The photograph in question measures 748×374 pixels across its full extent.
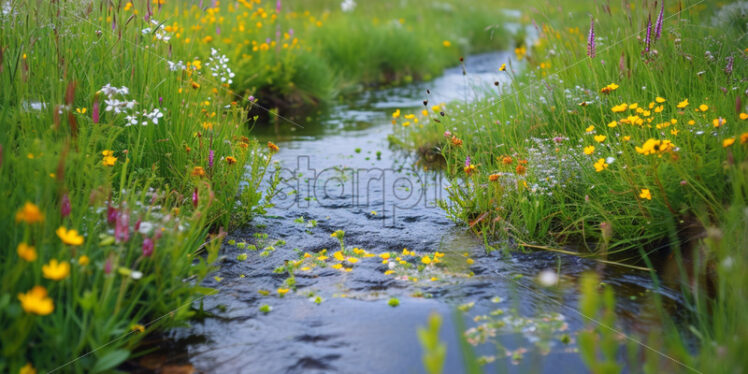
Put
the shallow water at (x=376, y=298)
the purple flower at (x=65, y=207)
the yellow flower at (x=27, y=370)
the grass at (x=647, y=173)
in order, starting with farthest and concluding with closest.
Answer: the grass at (x=647, y=173)
the shallow water at (x=376, y=298)
the purple flower at (x=65, y=207)
the yellow flower at (x=27, y=370)

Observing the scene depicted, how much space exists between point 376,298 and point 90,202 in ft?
4.86

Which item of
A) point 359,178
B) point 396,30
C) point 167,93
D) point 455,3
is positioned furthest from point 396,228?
point 455,3

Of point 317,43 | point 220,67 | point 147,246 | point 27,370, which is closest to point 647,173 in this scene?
point 147,246

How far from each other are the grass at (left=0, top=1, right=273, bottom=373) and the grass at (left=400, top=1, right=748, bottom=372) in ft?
5.97

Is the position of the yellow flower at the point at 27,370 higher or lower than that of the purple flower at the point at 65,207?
lower

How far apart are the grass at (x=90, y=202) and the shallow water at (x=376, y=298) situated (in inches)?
10.8

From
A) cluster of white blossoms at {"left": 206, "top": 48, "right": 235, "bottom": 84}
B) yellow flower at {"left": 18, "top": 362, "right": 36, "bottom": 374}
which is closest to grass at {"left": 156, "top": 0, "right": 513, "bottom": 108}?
cluster of white blossoms at {"left": 206, "top": 48, "right": 235, "bottom": 84}

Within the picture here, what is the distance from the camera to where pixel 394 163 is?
20.2ft

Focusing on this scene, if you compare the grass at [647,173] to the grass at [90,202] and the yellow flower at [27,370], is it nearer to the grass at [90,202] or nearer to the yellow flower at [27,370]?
the grass at [90,202]

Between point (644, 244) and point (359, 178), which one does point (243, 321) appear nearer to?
point (644, 244)

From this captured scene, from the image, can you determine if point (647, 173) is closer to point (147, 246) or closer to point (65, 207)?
point (147, 246)

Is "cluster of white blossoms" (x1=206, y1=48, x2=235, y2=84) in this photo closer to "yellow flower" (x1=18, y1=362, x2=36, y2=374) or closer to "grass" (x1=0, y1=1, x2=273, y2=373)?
"grass" (x1=0, y1=1, x2=273, y2=373)

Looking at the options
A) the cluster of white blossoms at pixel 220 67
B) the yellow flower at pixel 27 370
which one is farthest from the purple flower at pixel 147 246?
the cluster of white blossoms at pixel 220 67

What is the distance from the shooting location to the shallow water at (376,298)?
8.33ft
